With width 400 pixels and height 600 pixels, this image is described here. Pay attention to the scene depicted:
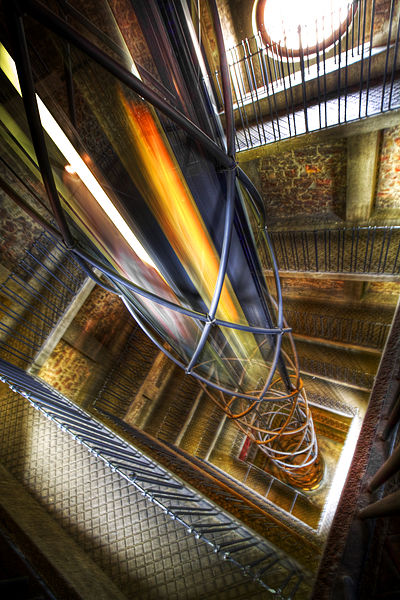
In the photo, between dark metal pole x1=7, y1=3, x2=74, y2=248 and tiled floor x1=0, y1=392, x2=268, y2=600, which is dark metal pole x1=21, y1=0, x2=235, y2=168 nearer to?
dark metal pole x1=7, y1=3, x2=74, y2=248

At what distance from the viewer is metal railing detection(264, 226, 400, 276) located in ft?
15.3

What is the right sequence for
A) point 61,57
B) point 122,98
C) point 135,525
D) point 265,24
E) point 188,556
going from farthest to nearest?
1. point 265,24
2. point 135,525
3. point 188,556
4. point 122,98
5. point 61,57

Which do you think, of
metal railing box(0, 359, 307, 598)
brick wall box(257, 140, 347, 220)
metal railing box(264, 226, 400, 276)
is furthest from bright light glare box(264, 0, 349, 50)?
metal railing box(0, 359, 307, 598)

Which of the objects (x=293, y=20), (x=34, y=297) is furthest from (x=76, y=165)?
(x=293, y=20)

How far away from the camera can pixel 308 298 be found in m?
7.20

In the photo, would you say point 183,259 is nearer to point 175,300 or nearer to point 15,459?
point 175,300

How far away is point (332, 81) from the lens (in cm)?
425

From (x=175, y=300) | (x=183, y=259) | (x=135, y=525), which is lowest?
(x=135, y=525)

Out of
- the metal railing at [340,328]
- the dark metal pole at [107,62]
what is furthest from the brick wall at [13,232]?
the metal railing at [340,328]

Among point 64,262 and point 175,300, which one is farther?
point 64,262

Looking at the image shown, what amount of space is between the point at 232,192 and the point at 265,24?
4920mm

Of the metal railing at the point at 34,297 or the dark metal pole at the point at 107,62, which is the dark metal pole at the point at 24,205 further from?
the metal railing at the point at 34,297

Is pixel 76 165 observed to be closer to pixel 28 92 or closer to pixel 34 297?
pixel 28 92

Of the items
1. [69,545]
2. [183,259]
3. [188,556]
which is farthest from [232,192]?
[69,545]
